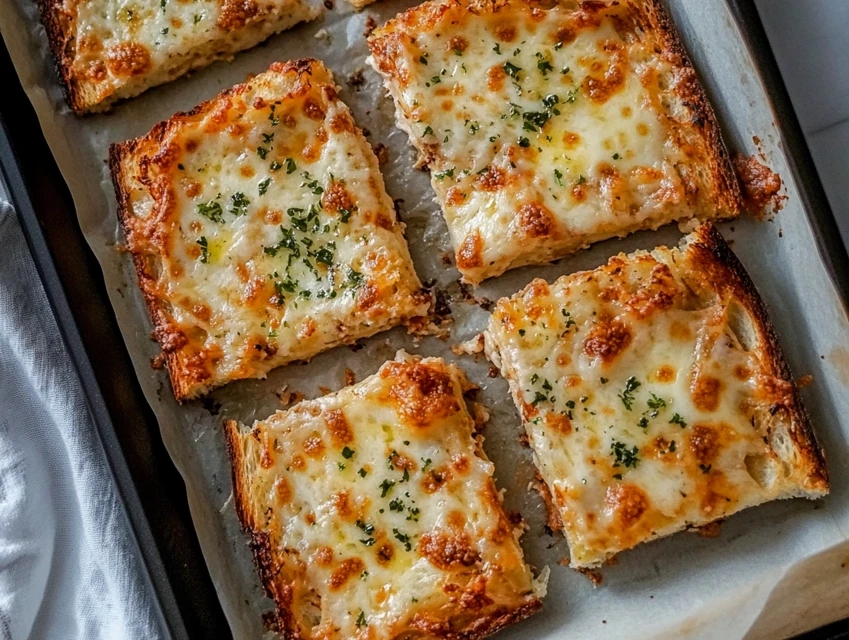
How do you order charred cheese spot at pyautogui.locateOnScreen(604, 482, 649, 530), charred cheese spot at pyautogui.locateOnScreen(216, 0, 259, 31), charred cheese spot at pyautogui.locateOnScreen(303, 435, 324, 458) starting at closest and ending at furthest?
charred cheese spot at pyautogui.locateOnScreen(604, 482, 649, 530), charred cheese spot at pyautogui.locateOnScreen(303, 435, 324, 458), charred cheese spot at pyautogui.locateOnScreen(216, 0, 259, 31)

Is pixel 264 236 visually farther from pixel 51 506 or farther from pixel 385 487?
pixel 51 506

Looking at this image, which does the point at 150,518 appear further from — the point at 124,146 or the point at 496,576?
the point at 124,146

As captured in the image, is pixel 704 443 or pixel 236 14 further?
pixel 236 14

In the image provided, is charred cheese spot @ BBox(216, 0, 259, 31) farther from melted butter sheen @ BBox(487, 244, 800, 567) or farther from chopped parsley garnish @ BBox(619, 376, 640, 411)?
chopped parsley garnish @ BBox(619, 376, 640, 411)

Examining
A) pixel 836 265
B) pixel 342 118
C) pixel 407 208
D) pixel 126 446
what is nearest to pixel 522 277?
pixel 407 208

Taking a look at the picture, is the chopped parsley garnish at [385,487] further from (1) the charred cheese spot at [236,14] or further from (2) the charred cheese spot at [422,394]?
(1) the charred cheese spot at [236,14]

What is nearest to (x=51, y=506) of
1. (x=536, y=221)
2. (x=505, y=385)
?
(x=505, y=385)

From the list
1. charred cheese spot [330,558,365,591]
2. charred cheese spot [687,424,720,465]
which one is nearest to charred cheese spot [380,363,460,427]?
charred cheese spot [330,558,365,591]
